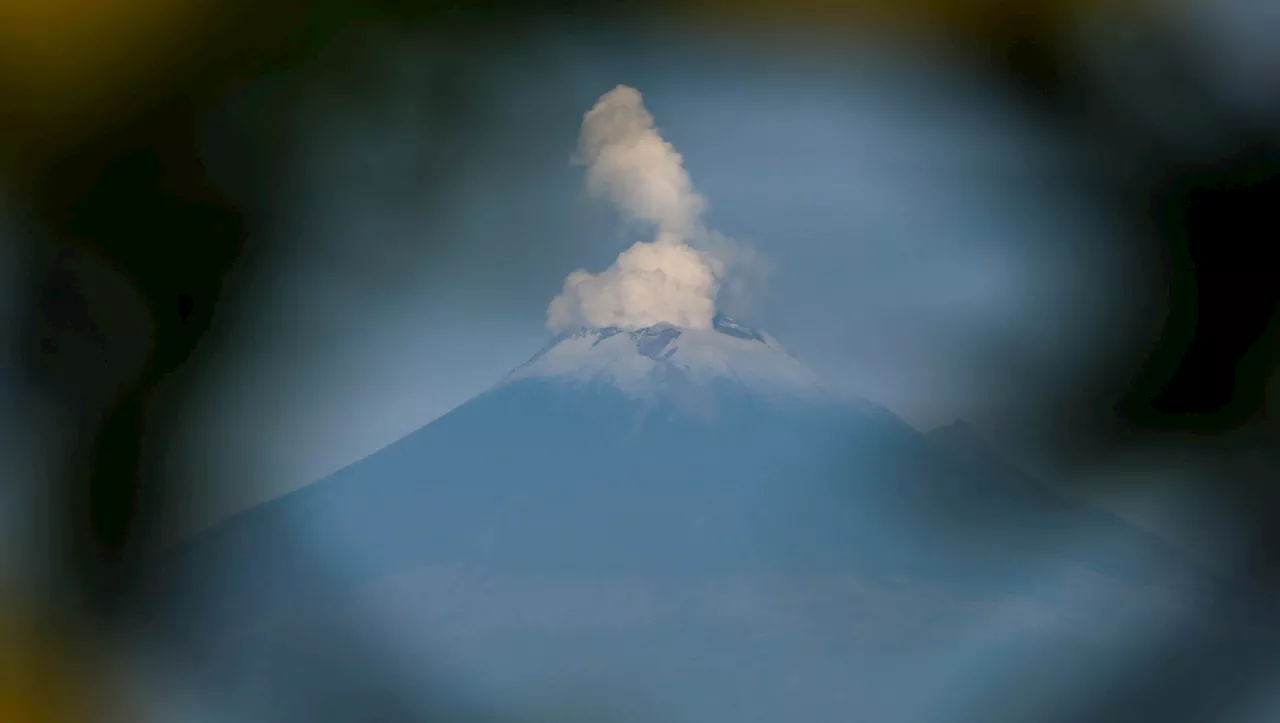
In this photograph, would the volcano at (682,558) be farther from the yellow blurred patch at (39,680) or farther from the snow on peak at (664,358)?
the yellow blurred patch at (39,680)

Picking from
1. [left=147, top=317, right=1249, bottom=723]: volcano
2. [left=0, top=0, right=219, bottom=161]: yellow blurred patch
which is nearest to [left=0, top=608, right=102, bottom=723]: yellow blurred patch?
[left=147, top=317, right=1249, bottom=723]: volcano

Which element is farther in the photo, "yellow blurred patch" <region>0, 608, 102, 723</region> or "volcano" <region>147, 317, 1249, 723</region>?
"volcano" <region>147, 317, 1249, 723</region>

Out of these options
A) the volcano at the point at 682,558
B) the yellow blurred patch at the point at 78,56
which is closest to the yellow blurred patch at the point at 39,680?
the volcano at the point at 682,558

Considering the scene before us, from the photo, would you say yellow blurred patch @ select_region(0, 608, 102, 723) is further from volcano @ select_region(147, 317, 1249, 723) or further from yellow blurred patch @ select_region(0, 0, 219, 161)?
yellow blurred patch @ select_region(0, 0, 219, 161)

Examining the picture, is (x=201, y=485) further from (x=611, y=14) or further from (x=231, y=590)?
(x=611, y=14)

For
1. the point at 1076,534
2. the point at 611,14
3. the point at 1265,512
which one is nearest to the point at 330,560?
the point at 611,14

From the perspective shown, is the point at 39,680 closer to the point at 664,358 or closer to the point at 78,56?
the point at 78,56

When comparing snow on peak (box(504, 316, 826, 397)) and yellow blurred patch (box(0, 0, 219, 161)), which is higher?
yellow blurred patch (box(0, 0, 219, 161))

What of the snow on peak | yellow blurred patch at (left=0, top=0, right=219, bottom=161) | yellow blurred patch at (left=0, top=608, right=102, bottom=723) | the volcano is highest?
yellow blurred patch at (left=0, top=0, right=219, bottom=161)
